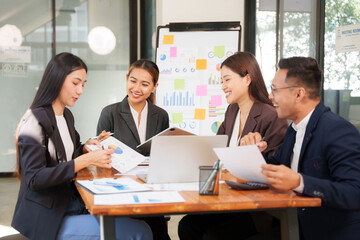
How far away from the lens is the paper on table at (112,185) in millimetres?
1728

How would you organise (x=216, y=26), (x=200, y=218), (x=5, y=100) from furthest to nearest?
(x=5, y=100)
(x=216, y=26)
(x=200, y=218)

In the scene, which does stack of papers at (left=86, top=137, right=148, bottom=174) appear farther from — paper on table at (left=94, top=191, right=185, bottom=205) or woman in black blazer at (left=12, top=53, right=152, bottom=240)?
paper on table at (left=94, top=191, right=185, bottom=205)

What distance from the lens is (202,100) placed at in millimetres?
4660

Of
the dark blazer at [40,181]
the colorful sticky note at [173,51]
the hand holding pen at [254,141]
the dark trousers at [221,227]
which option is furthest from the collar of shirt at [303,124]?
the colorful sticky note at [173,51]

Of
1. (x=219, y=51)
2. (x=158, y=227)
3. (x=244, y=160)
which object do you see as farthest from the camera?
(x=219, y=51)

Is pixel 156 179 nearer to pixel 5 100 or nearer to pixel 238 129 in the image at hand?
pixel 238 129

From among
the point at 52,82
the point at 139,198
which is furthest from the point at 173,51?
the point at 139,198

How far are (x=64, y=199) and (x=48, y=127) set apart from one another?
1.07 feet

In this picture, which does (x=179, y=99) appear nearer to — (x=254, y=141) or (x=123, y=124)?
(x=123, y=124)

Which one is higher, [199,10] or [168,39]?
[199,10]

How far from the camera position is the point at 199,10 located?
16.3ft

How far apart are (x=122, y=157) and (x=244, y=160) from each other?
77 cm

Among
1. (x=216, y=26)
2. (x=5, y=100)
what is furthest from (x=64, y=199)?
(x=5, y=100)

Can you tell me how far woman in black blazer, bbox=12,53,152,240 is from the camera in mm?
1849
